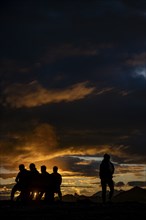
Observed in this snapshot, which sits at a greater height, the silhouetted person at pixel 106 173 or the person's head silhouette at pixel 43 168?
the person's head silhouette at pixel 43 168

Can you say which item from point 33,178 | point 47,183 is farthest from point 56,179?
point 33,178

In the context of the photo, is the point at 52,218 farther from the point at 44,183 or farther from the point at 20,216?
the point at 44,183

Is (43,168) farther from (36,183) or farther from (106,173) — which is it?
(106,173)

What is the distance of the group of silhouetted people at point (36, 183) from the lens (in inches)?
918

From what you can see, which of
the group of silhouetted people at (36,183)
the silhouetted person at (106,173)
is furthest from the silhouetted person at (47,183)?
the silhouetted person at (106,173)

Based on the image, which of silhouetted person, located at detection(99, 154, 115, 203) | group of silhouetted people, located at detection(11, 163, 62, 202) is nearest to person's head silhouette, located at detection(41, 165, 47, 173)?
group of silhouetted people, located at detection(11, 163, 62, 202)

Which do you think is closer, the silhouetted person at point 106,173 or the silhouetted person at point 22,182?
the silhouetted person at point 106,173

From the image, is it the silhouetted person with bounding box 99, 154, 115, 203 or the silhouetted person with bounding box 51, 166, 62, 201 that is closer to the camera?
the silhouetted person with bounding box 99, 154, 115, 203

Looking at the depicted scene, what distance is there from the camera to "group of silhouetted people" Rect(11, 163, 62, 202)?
76.5 feet

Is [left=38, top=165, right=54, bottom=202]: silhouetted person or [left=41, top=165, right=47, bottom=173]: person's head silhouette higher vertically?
[left=41, top=165, right=47, bottom=173]: person's head silhouette

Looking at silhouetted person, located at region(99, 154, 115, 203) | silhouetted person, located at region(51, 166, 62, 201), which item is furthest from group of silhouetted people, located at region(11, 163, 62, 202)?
silhouetted person, located at region(99, 154, 115, 203)

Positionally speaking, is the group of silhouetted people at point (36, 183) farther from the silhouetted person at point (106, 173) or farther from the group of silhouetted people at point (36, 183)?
the silhouetted person at point (106, 173)

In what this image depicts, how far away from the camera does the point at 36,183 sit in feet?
77.9

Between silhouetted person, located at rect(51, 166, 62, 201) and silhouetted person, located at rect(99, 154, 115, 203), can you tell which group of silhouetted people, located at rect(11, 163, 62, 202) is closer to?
silhouetted person, located at rect(51, 166, 62, 201)
